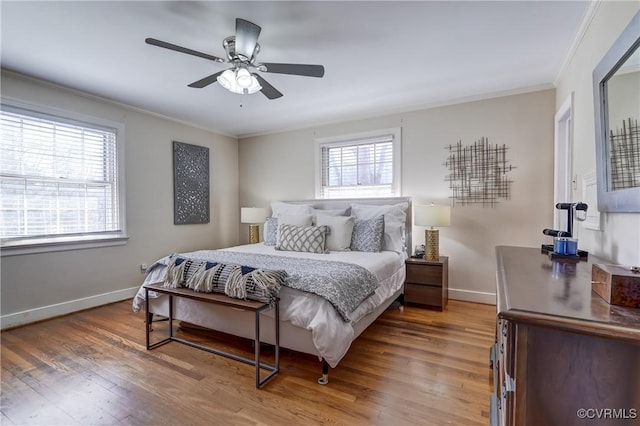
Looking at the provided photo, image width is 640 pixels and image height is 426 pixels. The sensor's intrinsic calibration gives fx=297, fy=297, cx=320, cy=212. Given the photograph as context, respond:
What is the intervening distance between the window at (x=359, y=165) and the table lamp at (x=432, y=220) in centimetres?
70

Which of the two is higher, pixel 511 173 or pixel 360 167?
pixel 360 167

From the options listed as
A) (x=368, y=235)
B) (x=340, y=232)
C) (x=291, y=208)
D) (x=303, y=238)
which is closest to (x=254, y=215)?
(x=291, y=208)

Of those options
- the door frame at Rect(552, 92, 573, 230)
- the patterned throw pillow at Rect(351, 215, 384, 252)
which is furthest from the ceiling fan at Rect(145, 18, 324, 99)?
the door frame at Rect(552, 92, 573, 230)

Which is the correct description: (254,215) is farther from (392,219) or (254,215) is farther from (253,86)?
(253,86)

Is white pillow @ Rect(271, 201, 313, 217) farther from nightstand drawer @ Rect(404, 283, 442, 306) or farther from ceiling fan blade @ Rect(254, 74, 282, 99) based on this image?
ceiling fan blade @ Rect(254, 74, 282, 99)

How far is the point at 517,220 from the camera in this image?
10.9 feet

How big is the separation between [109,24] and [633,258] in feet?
10.9

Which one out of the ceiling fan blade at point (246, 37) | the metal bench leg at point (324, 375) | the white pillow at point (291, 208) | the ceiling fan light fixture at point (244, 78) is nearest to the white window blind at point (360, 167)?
the white pillow at point (291, 208)

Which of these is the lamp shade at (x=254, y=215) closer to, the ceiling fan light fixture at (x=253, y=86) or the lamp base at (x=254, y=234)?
the lamp base at (x=254, y=234)

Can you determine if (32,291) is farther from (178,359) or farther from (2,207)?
(178,359)

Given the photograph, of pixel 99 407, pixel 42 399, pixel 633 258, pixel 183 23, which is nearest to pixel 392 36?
pixel 183 23

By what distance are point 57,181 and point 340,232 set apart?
10.1 ft

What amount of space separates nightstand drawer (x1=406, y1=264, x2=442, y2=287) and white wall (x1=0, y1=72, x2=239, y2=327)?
3.22 m

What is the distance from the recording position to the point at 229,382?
1.96m
